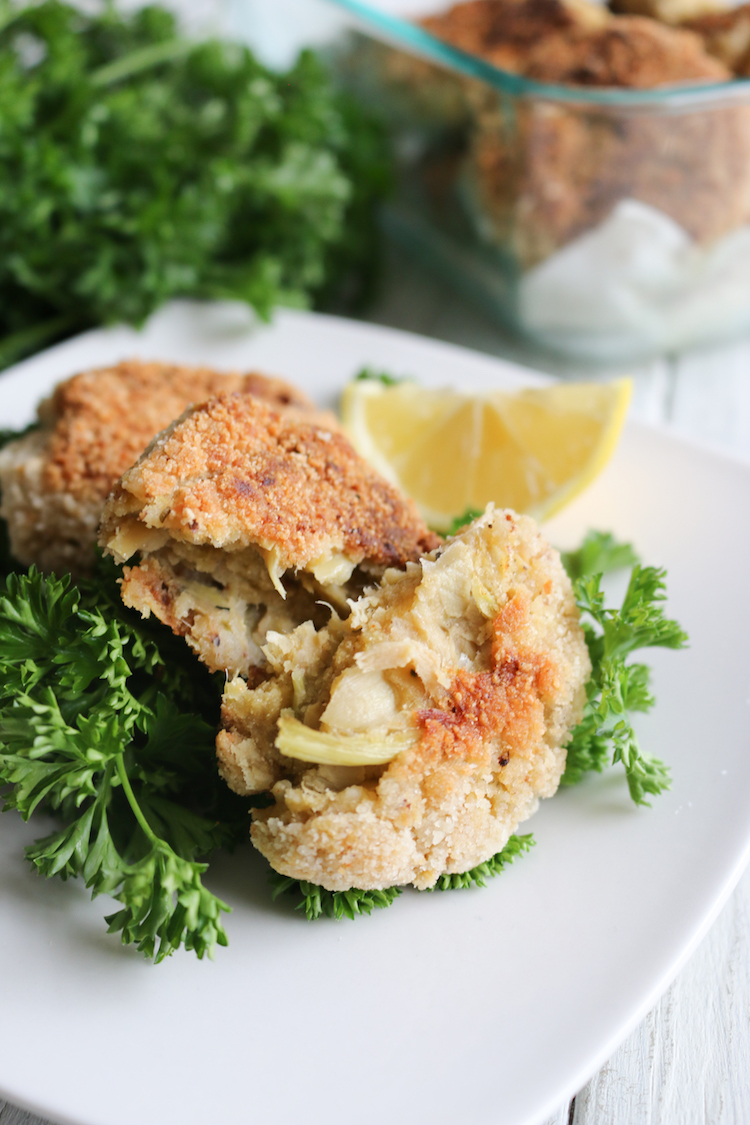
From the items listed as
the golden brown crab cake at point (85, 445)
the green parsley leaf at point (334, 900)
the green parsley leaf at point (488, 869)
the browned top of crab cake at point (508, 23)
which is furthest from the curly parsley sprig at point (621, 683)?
the browned top of crab cake at point (508, 23)

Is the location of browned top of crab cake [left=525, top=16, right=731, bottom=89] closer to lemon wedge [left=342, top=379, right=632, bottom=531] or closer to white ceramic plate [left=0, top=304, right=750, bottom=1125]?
lemon wedge [left=342, top=379, right=632, bottom=531]

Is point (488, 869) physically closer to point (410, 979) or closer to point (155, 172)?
point (410, 979)

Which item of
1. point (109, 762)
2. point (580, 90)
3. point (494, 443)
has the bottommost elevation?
point (109, 762)

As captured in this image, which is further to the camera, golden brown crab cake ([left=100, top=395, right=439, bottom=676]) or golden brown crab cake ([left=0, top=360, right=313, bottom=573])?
golden brown crab cake ([left=0, top=360, right=313, bottom=573])

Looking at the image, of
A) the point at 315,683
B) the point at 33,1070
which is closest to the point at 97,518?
the point at 315,683

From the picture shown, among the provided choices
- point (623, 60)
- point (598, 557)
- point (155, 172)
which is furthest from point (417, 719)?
point (623, 60)

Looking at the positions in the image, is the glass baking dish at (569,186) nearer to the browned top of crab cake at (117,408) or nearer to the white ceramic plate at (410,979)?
the browned top of crab cake at (117,408)

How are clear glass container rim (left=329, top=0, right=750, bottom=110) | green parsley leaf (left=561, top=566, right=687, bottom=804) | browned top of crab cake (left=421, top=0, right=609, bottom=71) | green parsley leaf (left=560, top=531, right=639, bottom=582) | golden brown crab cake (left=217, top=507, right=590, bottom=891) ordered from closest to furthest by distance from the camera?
1. golden brown crab cake (left=217, top=507, right=590, bottom=891)
2. green parsley leaf (left=561, top=566, right=687, bottom=804)
3. green parsley leaf (left=560, top=531, right=639, bottom=582)
4. clear glass container rim (left=329, top=0, right=750, bottom=110)
5. browned top of crab cake (left=421, top=0, right=609, bottom=71)

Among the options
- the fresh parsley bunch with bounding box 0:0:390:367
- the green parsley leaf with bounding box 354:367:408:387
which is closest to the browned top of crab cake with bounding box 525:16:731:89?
the fresh parsley bunch with bounding box 0:0:390:367
